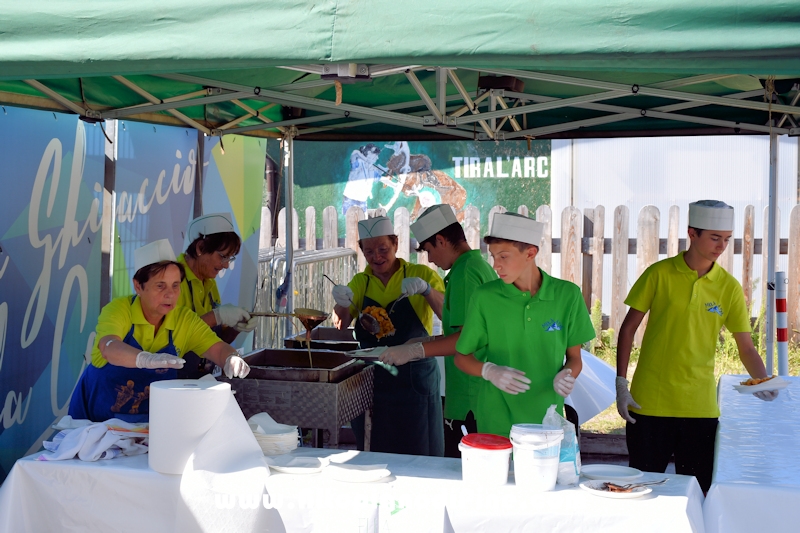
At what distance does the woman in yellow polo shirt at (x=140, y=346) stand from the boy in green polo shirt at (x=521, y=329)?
2.84ft

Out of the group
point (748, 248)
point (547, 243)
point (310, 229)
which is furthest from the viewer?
point (310, 229)

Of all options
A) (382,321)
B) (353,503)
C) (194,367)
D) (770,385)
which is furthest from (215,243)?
(770,385)

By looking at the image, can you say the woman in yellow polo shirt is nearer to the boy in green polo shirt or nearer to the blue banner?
the boy in green polo shirt

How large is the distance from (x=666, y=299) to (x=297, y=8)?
2053 millimetres

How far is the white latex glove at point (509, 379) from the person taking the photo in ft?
8.42

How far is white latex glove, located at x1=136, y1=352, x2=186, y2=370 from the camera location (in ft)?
8.94

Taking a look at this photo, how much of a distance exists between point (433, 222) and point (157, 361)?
147cm

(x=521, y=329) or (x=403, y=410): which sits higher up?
(x=521, y=329)

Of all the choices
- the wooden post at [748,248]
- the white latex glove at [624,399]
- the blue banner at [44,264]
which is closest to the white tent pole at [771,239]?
the white latex glove at [624,399]

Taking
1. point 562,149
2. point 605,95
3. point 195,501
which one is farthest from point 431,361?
point 562,149

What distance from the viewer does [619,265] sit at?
8.23m

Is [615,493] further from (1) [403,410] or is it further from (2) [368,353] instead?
(1) [403,410]

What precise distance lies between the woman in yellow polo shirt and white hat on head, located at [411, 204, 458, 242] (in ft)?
3.52

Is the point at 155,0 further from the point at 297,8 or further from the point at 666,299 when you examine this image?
the point at 666,299
